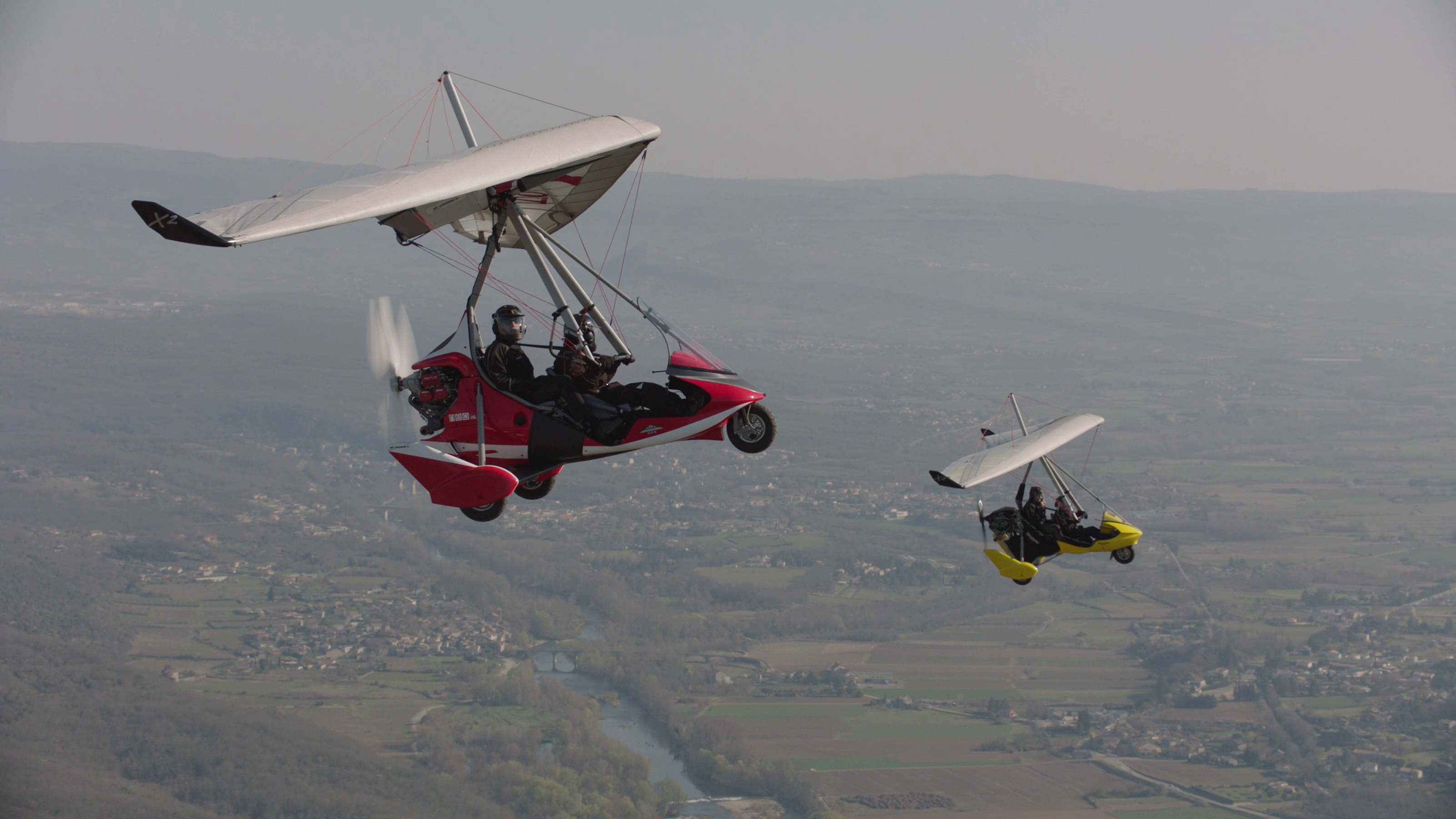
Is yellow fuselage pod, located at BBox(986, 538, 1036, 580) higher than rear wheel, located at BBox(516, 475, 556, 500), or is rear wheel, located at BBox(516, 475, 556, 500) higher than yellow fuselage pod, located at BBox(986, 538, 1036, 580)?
rear wheel, located at BBox(516, 475, 556, 500)

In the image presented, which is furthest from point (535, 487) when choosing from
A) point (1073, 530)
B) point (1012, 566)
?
point (1073, 530)

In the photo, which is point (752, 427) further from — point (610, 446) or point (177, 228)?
point (177, 228)

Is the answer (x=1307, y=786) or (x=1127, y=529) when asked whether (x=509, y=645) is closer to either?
(x=1307, y=786)

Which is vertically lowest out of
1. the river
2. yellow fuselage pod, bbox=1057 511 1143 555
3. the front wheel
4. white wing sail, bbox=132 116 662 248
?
the river

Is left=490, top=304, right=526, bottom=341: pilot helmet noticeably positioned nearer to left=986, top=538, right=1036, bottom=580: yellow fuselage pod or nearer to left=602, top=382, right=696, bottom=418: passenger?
left=602, top=382, right=696, bottom=418: passenger

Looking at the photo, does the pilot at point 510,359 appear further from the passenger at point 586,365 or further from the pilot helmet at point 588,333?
the pilot helmet at point 588,333

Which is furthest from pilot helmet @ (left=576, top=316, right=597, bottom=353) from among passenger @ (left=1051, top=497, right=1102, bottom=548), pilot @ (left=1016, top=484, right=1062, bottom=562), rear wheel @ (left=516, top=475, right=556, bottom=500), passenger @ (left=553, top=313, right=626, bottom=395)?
passenger @ (left=1051, top=497, right=1102, bottom=548)
